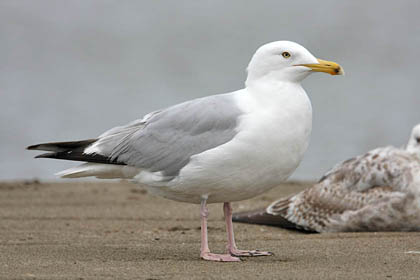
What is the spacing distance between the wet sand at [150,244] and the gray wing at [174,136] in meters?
0.62

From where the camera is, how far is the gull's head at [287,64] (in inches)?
208

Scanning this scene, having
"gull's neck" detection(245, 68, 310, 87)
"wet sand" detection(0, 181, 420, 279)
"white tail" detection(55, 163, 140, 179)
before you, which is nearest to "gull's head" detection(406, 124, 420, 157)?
"wet sand" detection(0, 181, 420, 279)

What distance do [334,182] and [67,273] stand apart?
11.4 feet

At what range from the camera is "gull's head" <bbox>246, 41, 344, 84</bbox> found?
5.27 metres

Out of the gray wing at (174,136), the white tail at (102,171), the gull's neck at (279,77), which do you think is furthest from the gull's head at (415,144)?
the white tail at (102,171)

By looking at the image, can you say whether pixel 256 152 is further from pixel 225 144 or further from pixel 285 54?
pixel 285 54

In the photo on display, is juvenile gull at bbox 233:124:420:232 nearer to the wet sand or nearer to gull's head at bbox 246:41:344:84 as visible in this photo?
the wet sand

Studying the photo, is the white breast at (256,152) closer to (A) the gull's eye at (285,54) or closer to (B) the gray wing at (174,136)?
(B) the gray wing at (174,136)

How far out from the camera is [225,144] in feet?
16.4

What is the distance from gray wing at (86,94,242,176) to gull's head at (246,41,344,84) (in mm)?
293

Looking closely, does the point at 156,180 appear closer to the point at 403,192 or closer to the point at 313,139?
the point at 403,192

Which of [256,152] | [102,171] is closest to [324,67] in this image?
[256,152]

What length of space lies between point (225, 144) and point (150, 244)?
1.26m

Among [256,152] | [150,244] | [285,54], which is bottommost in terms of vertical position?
[150,244]
